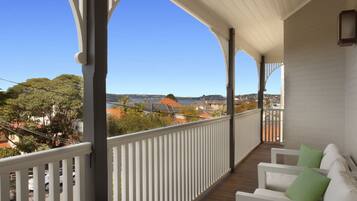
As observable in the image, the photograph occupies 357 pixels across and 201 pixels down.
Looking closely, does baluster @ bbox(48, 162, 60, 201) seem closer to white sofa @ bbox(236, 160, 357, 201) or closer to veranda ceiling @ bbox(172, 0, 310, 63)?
white sofa @ bbox(236, 160, 357, 201)

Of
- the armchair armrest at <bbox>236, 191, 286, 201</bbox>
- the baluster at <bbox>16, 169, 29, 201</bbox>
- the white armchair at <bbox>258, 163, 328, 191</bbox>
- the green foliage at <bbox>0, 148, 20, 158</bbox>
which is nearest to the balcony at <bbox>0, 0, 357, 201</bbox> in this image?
the baluster at <bbox>16, 169, 29, 201</bbox>

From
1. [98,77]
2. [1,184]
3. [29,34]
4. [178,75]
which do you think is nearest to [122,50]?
[178,75]

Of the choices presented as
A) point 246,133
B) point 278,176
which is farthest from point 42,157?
point 246,133

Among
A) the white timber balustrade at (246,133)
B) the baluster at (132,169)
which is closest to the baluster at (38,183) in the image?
the baluster at (132,169)

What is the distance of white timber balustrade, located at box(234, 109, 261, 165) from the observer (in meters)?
5.50

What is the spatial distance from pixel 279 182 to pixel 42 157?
2352 mm

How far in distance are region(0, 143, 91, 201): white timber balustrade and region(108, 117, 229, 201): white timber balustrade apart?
11.8 inches

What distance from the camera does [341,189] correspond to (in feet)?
5.00

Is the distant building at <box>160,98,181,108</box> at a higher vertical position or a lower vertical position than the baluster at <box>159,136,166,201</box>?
higher

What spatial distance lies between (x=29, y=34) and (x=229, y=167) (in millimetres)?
3870

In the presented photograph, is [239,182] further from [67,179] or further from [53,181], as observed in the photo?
[53,181]

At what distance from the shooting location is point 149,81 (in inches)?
294

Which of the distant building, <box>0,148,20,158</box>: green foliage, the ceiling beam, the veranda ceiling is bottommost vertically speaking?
<box>0,148,20,158</box>: green foliage

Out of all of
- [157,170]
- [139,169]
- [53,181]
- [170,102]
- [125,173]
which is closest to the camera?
[53,181]
